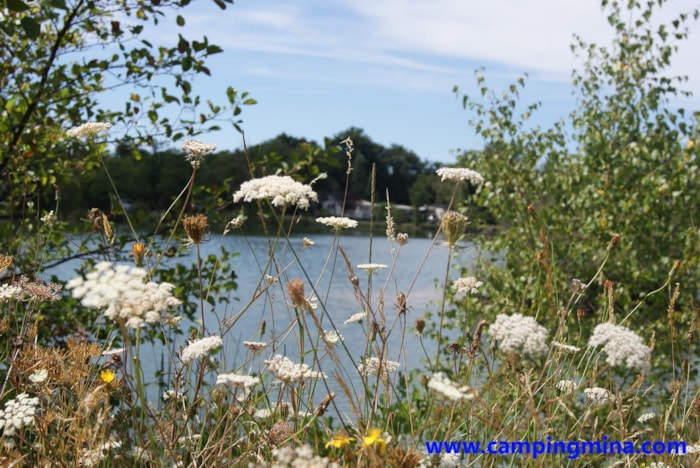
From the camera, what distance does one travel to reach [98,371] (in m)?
2.17

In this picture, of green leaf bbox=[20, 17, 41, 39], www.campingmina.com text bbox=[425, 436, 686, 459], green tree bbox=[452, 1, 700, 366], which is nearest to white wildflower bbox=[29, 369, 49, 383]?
www.campingmina.com text bbox=[425, 436, 686, 459]

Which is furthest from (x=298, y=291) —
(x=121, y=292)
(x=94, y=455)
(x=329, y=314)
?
(x=329, y=314)

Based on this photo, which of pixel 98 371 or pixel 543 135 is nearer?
pixel 98 371

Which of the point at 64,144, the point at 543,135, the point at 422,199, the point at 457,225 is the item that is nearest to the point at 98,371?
the point at 457,225

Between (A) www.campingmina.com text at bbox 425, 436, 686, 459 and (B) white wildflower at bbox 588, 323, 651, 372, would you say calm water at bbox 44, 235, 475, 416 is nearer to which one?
(A) www.campingmina.com text at bbox 425, 436, 686, 459

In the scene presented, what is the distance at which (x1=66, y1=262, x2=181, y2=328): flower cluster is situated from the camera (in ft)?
4.12

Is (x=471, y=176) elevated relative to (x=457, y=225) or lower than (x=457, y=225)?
elevated

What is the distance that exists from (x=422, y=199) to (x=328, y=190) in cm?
1405

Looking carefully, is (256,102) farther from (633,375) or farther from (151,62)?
(633,375)

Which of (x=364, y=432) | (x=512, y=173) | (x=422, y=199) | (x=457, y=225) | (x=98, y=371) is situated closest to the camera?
(x=364, y=432)

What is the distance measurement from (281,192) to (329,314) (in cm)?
390

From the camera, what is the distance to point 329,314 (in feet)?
18.6

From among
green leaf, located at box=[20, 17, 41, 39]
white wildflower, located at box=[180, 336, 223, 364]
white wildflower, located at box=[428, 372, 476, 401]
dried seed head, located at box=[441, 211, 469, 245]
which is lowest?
white wildflower, located at box=[180, 336, 223, 364]

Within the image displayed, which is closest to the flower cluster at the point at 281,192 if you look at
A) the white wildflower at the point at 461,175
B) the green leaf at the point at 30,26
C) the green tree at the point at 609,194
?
the white wildflower at the point at 461,175
